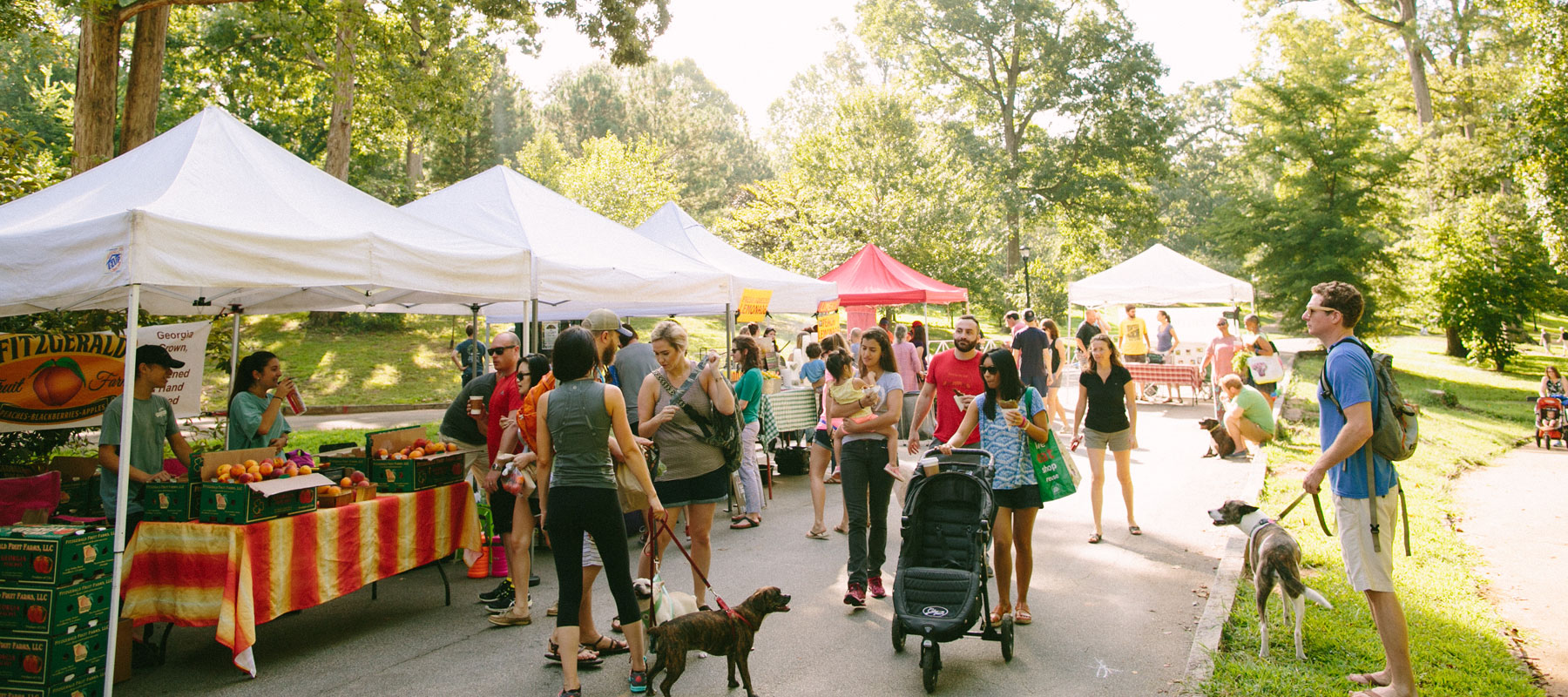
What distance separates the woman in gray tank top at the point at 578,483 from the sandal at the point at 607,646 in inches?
23.5

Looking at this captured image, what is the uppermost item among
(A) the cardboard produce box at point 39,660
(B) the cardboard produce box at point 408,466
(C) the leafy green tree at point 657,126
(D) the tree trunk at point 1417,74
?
(C) the leafy green tree at point 657,126

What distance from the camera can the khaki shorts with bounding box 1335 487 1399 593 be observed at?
12.3 ft

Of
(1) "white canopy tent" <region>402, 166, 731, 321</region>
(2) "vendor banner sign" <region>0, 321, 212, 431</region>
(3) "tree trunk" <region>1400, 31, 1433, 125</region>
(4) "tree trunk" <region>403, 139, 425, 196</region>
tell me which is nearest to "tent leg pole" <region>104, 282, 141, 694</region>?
(2) "vendor banner sign" <region>0, 321, 212, 431</region>

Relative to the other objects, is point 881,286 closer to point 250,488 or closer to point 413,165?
point 250,488

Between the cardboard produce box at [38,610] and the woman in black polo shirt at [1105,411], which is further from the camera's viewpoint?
the woman in black polo shirt at [1105,411]

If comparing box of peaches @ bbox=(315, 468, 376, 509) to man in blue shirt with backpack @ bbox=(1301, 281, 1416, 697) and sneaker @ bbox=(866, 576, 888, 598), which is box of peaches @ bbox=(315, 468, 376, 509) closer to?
sneaker @ bbox=(866, 576, 888, 598)

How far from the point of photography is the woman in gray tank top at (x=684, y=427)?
4875 millimetres

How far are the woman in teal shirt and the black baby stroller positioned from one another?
1953 mm

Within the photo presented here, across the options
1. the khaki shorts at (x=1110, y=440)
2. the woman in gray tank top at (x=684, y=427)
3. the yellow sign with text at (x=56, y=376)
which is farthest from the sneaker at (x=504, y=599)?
the khaki shorts at (x=1110, y=440)

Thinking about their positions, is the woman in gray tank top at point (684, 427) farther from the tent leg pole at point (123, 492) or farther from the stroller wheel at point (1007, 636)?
the tent leg pole at point (123, 492)

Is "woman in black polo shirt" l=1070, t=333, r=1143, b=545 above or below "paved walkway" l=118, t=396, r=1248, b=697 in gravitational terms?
above

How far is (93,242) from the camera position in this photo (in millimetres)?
4156

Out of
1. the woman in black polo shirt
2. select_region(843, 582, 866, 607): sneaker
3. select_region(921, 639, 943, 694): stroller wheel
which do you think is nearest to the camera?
select_region(921, 639, 943, 694): stroller wheel

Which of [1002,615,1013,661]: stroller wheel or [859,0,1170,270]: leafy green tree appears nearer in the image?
[1002,615,1013,661]: stroller wheel
